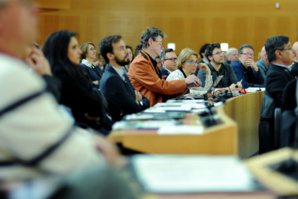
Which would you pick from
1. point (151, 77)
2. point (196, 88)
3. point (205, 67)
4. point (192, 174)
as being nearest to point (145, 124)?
point (192, 174)

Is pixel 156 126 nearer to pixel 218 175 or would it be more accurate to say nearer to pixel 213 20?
pixel 218 175

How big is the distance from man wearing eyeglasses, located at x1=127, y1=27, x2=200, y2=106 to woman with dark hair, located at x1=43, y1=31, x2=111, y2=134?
1.60 m

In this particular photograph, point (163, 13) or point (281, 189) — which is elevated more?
point (163, 13)

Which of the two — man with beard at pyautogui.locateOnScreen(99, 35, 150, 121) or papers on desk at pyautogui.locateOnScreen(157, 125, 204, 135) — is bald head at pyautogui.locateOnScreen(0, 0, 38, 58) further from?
man with beard at pyautogui.locateOnScreen(99, 35, 150, 121)

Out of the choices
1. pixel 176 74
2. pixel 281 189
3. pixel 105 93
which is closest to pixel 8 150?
pixel 281 189

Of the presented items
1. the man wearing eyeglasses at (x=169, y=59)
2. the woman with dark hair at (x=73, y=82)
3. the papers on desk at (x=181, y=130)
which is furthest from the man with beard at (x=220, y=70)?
the papers on desk at (x=181, y=130)

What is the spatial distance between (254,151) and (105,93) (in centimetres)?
222

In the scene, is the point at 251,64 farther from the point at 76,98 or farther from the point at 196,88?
the point at 76,98

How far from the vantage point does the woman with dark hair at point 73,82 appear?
2.86 m

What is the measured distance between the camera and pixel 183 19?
36.5 ft

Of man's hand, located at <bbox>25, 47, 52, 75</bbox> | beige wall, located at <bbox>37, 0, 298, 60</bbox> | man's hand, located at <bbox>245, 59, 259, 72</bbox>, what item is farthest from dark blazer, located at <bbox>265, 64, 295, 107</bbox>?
beige wall, located at <bbox>37, 0, 298, 60</bbox>

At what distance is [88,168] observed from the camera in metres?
1.09

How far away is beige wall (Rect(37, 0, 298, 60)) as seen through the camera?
433 inches

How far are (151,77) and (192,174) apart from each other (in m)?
3.36
